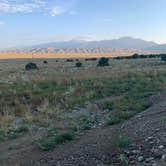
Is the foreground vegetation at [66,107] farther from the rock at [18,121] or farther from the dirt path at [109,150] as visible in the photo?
the dirt path at [109,150]

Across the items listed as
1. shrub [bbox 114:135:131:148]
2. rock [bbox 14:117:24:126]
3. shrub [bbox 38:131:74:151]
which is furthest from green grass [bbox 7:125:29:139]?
shrub [bbox 114:135:131:148]

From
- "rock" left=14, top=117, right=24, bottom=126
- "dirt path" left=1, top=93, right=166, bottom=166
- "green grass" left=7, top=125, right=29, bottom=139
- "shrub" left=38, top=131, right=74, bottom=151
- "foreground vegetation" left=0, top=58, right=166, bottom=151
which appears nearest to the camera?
"dirt path" left=1, top=93, right=166, bottom=166

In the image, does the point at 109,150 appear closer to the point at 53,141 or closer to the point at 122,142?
the point at 122,142

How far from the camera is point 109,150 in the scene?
28.2 feet

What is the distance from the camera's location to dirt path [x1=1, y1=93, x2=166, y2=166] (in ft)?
25.2

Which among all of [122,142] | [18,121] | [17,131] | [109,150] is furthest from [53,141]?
[18,121]

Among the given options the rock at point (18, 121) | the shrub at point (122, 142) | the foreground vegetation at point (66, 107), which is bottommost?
the rock at point (18, 121)

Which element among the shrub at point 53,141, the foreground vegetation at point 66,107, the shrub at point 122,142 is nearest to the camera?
the shrub at point 122,142

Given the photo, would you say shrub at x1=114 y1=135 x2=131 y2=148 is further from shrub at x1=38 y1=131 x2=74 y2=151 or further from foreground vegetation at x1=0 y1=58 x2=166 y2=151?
shrub at x1=38 y1=131 x2=74 y2=151

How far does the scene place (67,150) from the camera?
9.44m

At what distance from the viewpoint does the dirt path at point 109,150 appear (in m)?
7.68

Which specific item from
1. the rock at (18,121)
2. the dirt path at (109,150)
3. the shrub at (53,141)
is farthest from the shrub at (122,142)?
the rock at (18,121)

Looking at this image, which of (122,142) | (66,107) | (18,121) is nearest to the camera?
(122,142)

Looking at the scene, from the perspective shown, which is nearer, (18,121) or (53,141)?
(53,141)
